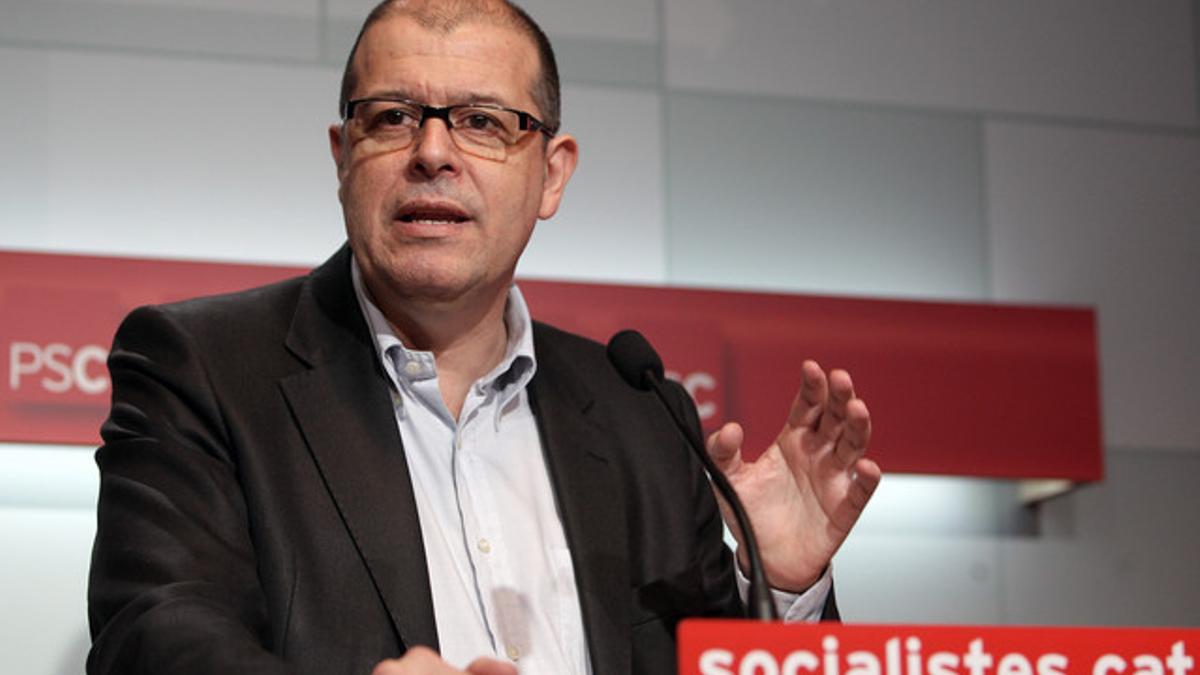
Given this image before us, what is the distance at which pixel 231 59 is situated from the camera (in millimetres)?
3732

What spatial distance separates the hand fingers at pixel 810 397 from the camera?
2105 millimetres

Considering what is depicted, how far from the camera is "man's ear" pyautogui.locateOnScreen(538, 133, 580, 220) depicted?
2617mm

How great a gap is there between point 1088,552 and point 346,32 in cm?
214

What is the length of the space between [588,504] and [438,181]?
0.50 m

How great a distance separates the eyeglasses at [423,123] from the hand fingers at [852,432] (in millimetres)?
630

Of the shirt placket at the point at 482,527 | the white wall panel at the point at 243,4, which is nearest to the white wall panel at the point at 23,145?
the white wall panel at the point at 243,4

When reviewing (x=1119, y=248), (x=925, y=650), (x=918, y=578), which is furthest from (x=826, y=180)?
(x=925, y=650)

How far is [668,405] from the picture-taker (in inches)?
77.4

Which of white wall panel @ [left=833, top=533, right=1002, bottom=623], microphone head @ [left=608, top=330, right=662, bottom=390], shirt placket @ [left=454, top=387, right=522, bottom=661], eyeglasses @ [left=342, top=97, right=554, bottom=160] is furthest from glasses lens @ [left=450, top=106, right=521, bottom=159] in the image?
white wall panel @ [left=833, top=533, right=1002, bottom=623]

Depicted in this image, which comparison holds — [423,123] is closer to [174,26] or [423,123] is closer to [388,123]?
[388,123]

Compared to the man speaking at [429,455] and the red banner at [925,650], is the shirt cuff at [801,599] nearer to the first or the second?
the man speaking at [429,455]

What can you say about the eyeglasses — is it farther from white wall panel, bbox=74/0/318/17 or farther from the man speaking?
white wall panel, bbox=74/0/318/17

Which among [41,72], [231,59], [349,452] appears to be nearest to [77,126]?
[41,72]

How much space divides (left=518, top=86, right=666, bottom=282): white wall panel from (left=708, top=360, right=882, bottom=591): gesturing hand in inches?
63.6
